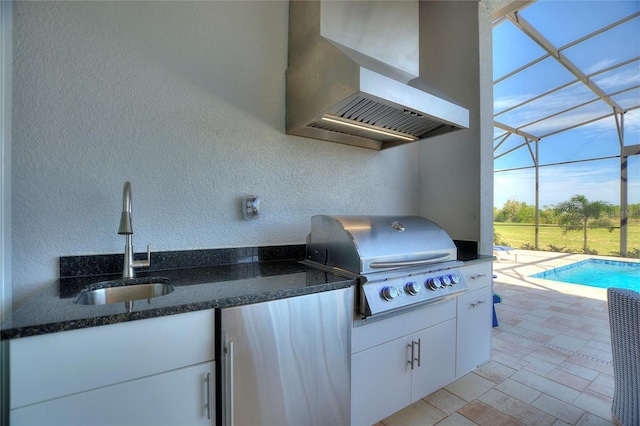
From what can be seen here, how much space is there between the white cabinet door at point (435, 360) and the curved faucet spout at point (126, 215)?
168cm

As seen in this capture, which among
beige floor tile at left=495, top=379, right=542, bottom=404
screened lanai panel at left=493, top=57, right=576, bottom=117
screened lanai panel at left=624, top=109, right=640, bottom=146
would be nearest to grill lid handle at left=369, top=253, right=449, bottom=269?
beige floor tile at left=495, top=379, right=542, bottom=404

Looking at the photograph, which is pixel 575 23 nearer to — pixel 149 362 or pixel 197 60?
pixel 197 60

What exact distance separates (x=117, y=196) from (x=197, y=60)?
3.13 ft

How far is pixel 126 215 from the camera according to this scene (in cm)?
130

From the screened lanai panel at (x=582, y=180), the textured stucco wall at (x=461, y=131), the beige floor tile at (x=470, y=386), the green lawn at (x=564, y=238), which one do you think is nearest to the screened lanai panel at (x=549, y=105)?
the screened lanai panel at (x=582, y=180)

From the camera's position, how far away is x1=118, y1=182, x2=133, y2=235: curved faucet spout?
4.21 feet

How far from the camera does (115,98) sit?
1.44m

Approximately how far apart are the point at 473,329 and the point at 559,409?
24.1 inches

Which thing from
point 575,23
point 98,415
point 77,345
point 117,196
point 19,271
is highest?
point 575,23

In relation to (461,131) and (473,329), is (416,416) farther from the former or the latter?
(461,131)

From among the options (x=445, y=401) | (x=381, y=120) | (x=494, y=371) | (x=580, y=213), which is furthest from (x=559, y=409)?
(x=580, y=213)

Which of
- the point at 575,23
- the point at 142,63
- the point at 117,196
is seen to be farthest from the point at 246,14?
the point at 575,23

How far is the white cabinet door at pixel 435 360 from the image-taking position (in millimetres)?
1630

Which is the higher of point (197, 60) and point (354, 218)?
point (197, 60)
